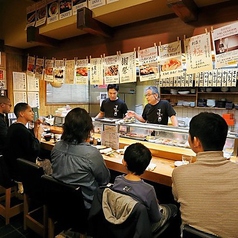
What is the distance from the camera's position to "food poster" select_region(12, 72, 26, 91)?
3.86m

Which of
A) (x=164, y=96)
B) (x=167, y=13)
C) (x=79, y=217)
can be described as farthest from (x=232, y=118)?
(x=79, y=217)

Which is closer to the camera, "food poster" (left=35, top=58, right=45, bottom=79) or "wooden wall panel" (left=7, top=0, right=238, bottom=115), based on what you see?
"wooden wall panel" (left=7, top=0, right=238, bottom=115)

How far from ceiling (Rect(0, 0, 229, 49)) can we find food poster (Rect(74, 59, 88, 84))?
0.39 metres

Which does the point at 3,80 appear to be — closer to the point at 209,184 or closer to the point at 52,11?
the point at 52,11

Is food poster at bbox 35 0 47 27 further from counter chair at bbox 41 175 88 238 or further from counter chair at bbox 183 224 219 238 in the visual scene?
counter chair at bbox 183 224 219 238

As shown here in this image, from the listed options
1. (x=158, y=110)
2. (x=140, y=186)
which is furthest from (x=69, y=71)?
(x=140, y=186)

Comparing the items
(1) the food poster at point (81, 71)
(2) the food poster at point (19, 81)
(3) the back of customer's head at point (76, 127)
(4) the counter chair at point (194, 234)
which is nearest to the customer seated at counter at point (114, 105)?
(1) the food poster at point (81, 71)

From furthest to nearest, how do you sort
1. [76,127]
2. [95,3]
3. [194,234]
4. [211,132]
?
[95,3] → [76,127] → [211,132] → [194,234]

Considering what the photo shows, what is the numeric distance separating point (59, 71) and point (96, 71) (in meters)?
0.76

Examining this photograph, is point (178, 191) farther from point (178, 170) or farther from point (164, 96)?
point (164, 96)

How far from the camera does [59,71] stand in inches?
133

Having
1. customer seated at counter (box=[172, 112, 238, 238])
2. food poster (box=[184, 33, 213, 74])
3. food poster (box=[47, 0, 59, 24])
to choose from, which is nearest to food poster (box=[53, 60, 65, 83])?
food poster (box=[47, 0, 59, 24])

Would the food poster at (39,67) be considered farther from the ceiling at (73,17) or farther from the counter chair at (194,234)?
the counter chair at (194,234)

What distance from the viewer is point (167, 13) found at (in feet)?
7.34
